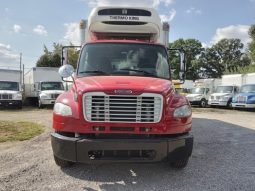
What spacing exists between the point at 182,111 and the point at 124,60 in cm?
169

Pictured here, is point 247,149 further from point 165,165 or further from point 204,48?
point 204,48

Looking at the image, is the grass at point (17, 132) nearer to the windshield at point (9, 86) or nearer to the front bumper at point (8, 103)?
the front bumper at point (8, 103)

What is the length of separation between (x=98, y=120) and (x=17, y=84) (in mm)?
21179

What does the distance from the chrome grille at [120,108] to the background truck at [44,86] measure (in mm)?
18675

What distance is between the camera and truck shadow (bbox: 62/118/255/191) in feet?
18.2

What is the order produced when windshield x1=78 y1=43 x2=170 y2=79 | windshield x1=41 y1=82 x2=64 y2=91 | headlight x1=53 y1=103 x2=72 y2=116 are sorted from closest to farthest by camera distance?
headlight x1=53 y1=103 x2=72 y2=116 < windshield x1=78 y1=43 x2=170 y2=79 < windshield x1=41 y1=82 x2=64 y2=91

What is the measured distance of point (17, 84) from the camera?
25.2 metres

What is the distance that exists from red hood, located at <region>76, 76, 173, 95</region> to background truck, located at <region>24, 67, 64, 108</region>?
707 inches

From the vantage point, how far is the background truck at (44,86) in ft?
78.1

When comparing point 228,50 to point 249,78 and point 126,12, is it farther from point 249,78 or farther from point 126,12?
point 126,12

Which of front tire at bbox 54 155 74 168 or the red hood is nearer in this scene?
the red hood

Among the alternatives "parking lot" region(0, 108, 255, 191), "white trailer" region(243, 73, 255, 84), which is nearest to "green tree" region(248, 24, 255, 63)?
"white trailer" region(243, 73, 255, 84)

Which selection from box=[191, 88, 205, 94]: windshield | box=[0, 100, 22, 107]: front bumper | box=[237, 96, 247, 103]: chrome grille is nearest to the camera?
box=[0, 100, 22, 107]: front bumper

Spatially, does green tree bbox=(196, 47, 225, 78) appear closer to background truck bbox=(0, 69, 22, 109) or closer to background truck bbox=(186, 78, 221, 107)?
background truck bbox=(186, 78, 221, 107)
